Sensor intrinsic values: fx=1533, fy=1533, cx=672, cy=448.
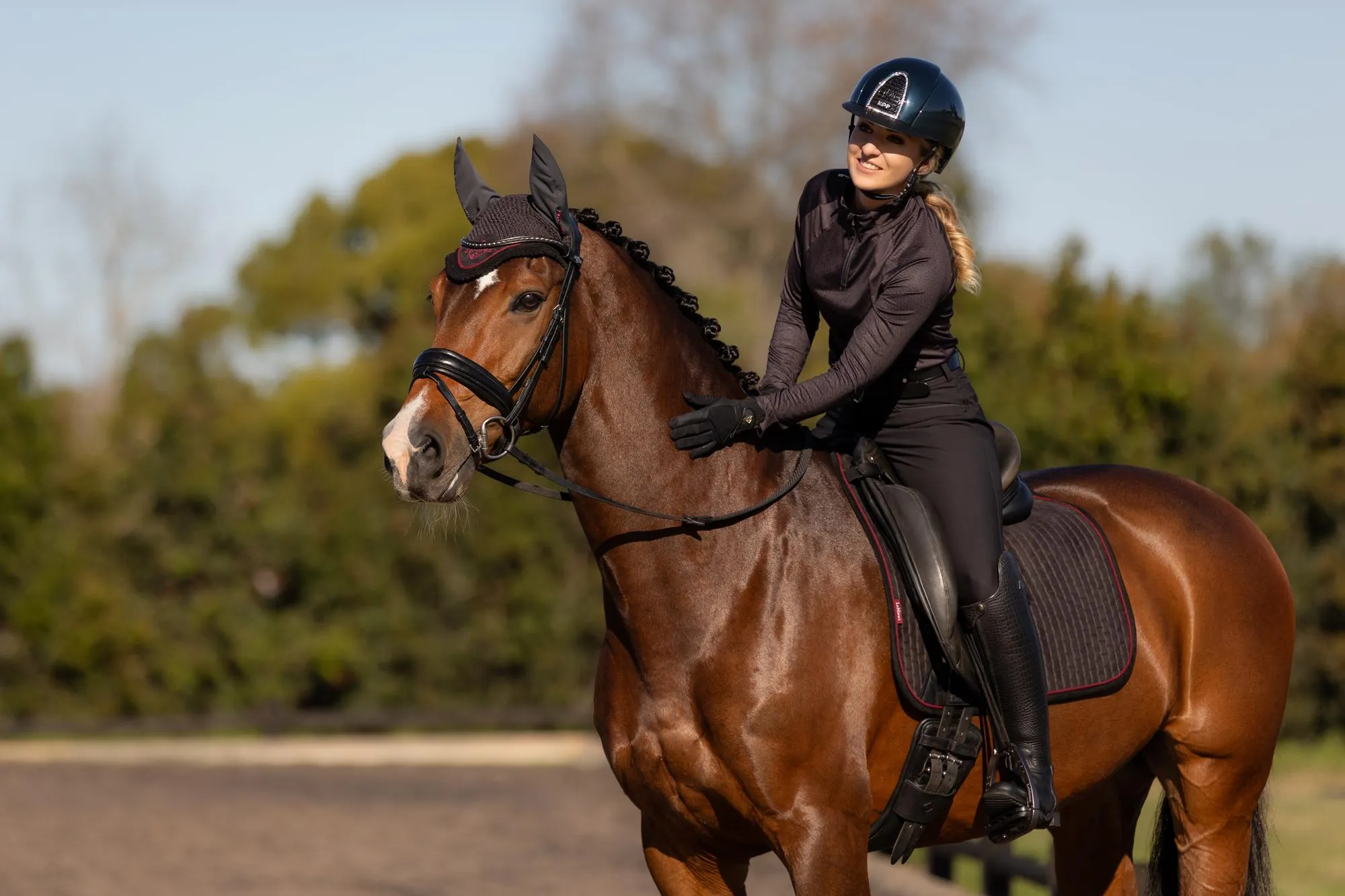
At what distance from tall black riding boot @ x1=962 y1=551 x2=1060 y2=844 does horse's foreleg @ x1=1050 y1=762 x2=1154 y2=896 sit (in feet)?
3.53

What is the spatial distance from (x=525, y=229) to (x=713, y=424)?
73 cm

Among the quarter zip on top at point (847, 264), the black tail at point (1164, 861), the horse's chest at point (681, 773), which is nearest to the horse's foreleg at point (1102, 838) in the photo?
the black tail at point (1164, 861)

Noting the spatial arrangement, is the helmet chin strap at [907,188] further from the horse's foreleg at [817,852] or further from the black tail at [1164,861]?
the black tail at [1164,861]

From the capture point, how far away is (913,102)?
14.3 feet

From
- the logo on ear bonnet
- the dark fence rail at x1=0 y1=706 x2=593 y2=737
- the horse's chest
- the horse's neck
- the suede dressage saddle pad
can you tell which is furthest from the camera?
the dark fence rail at x1=0 y1=706 x2=593 y2=737

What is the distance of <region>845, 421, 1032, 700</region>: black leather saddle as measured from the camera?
4312 millimetres

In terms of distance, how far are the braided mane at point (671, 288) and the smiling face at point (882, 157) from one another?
1.94 feet

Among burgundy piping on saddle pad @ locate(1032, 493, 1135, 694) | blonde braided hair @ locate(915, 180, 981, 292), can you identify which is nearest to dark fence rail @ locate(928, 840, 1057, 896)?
burgundy piping on saddle pad @ locate(1032, 493, 1135, 694)

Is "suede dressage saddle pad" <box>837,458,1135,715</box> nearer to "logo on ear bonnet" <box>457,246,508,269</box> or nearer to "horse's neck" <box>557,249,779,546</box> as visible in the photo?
"horse's neck" <box>557,249,779,546</box>

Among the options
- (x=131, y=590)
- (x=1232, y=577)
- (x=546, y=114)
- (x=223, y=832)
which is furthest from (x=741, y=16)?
(x=1232, y=577)

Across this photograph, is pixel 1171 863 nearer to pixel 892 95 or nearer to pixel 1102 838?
pixel 1102 838

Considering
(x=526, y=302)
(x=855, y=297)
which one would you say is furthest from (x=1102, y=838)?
(x=526, y=302)

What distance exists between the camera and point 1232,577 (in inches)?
208

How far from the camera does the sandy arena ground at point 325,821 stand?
921 centimetres
